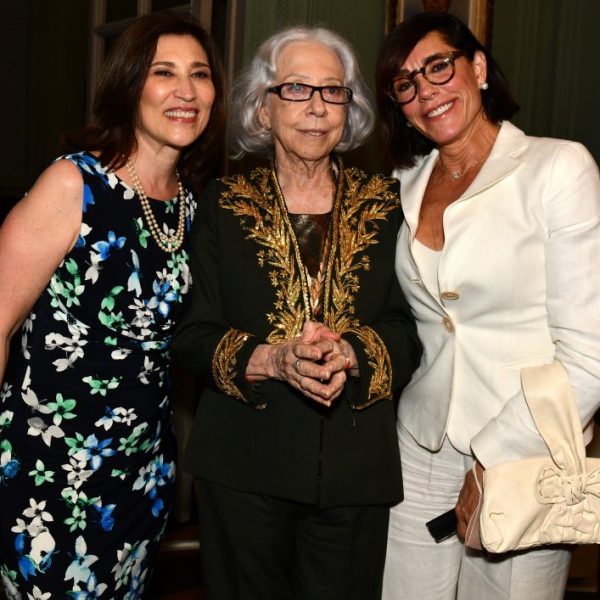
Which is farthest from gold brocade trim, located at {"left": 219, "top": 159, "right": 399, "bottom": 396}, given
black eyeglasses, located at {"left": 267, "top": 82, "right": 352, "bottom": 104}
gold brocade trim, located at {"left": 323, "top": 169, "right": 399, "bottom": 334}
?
black eyeglasses, located at {"left": 267, "top": 82, "right": 352, "bottom": 104}

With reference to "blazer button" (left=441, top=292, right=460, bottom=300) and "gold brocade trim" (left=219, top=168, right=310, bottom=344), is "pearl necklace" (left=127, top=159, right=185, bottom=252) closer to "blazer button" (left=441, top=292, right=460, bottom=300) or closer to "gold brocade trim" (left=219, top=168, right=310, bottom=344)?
"gold brocade trim" (left=219, top=168, right=310, bottom=344)

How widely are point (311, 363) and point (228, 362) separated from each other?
0.27 meters

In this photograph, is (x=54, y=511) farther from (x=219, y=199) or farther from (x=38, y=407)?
(x=219, y=199)

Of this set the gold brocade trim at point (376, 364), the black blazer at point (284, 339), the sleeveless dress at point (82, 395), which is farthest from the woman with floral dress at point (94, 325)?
the gold brocade trim at point (376, 364)

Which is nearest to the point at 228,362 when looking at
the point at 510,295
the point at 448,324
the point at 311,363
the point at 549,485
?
the point at 311,363

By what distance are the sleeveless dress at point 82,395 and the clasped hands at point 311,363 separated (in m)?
0.35

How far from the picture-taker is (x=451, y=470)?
6.45 ft

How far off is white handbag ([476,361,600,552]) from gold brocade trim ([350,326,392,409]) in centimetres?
31

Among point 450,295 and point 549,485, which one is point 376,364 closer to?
point 450,295

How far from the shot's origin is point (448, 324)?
6.27 ft

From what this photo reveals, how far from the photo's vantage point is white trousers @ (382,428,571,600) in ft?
6.38

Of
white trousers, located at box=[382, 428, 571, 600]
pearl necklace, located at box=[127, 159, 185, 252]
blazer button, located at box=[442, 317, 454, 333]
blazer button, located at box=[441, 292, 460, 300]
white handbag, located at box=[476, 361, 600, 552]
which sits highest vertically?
pearl necklace, located at box=[127, 159, 185, 252]

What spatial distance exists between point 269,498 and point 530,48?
3.36 meters

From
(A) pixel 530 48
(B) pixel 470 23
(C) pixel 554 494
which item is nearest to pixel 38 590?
(C) pixel 554 494
